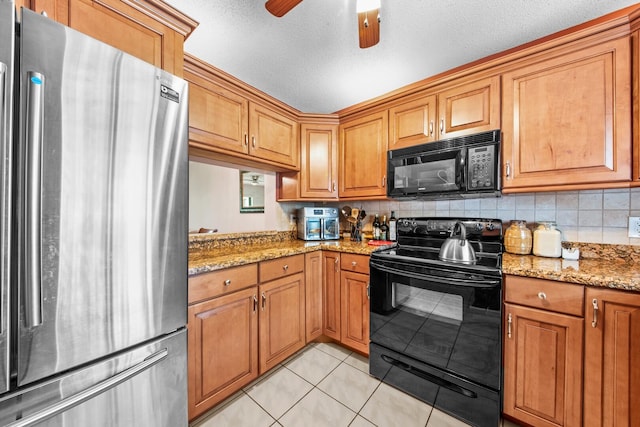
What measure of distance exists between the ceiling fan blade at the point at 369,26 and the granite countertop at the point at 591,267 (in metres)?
1.36

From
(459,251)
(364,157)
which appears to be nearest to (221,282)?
(459,251)

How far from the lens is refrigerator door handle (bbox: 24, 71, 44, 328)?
65cm

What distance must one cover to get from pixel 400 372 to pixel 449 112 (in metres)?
1.87

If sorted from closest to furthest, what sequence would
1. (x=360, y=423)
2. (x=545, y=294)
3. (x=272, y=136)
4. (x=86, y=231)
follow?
(x=86, y=231), (x=545, y=294), (x=360, y=423), (x=272, y=136)

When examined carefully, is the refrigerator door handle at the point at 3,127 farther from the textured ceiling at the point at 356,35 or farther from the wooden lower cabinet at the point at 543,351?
the wooden lower cabinet at the point at 543,351

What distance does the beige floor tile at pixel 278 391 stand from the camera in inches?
58.4

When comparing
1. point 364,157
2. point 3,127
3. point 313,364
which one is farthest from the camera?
point 364,157

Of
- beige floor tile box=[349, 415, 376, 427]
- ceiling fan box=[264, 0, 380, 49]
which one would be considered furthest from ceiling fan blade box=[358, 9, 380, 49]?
beige floor tile box=[349, 415, 376, 427]

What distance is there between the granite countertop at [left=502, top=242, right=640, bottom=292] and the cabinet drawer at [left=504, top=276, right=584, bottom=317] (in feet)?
0.11

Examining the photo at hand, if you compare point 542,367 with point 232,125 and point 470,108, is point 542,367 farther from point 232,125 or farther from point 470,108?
point 232,125

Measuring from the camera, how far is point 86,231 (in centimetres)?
75

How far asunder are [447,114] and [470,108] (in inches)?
5.7

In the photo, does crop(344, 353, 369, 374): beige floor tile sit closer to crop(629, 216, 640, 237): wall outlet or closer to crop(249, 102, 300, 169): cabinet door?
crop(249, 102, 300, 169): cabinet door

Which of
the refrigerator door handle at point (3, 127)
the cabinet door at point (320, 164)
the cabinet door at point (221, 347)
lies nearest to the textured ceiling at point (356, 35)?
the cabinet door at point (320, 164)
